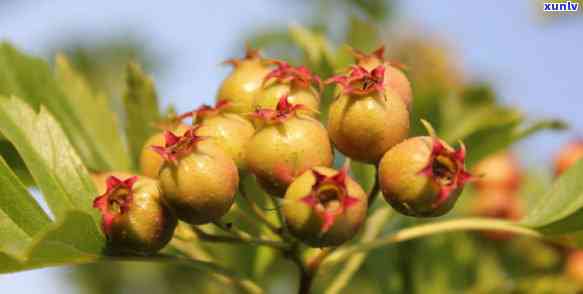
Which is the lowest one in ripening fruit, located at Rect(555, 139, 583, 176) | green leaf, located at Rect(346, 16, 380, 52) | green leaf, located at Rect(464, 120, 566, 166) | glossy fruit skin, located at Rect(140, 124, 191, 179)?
ripening fruit, located at Rect(555, 139, 583, 176)

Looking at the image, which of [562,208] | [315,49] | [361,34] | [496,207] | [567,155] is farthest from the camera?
[496,207]

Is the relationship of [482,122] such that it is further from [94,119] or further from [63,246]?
[63,246]

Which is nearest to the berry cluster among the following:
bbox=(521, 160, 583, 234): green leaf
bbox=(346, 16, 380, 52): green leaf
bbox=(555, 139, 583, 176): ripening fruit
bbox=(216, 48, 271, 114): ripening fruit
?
bbox=(216, 48, 271, 114): ripening fruit

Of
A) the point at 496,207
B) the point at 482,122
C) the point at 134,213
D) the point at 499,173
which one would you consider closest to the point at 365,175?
the point at 482,122

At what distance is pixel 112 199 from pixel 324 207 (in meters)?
0.48

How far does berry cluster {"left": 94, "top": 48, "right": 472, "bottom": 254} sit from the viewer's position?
1.59 metres

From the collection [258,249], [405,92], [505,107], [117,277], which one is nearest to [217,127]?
[405,92]

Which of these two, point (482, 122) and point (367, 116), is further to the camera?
point (482, 122)

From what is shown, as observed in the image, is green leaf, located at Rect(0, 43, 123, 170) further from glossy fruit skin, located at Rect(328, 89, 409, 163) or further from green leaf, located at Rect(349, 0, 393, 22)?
green leaf, located at Rect(349, 0, 393, 22)

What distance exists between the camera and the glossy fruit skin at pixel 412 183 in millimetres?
1603

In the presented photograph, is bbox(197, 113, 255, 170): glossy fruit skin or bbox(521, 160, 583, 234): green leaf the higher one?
bbox(197, 113, 255, 170): glossy fruit skin

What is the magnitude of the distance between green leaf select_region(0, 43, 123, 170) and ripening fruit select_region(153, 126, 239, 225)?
0.77 meters

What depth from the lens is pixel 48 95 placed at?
7.66ft

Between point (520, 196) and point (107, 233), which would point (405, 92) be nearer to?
point (107, 233)
